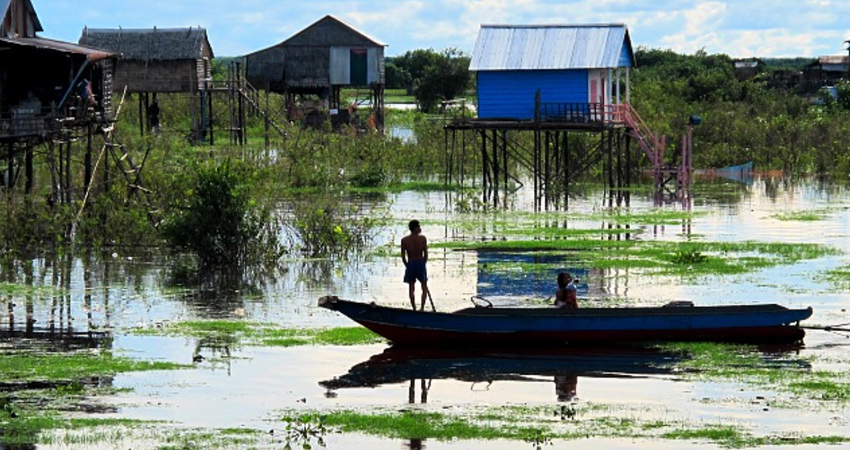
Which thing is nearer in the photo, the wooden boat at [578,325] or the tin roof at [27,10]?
the wooden boat at [578,325]

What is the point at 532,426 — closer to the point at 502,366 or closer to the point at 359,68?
the point at 502,366

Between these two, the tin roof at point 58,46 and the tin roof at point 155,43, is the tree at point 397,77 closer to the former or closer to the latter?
the tin roof at point 155,43

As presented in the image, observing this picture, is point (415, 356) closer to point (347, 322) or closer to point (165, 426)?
point (347, 322)

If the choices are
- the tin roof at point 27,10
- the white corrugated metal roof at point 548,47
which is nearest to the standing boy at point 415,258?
the tin roof at point 27,10

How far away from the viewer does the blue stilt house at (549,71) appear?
4722cm

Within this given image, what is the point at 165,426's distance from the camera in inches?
720

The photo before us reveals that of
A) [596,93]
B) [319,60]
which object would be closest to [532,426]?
[596,93]

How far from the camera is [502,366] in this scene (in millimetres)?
22375

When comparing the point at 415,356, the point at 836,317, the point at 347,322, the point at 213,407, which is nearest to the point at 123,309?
the point at 347,322

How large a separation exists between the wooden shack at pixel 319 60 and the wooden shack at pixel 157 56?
807cm

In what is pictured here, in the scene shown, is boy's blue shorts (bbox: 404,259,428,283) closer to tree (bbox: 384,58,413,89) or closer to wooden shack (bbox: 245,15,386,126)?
wooden shack (bbox: 245,15,386,126)

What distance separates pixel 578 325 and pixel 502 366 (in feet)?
5.02

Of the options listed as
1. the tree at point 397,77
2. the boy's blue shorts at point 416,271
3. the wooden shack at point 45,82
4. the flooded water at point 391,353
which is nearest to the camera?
the flooded water at point 391,353

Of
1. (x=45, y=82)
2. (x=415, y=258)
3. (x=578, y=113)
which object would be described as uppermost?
(x=45, y=82)
